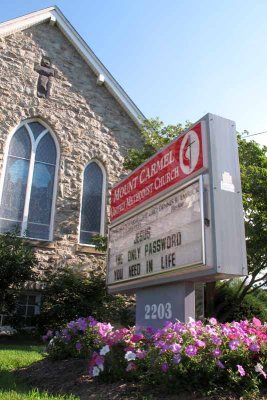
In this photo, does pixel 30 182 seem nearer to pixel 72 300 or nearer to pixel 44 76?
pixel 44 76

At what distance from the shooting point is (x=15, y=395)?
4.50 metres

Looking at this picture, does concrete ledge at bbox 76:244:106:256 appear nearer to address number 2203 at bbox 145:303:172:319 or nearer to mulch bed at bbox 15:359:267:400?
mulch bed at bbox 15:359:267:400

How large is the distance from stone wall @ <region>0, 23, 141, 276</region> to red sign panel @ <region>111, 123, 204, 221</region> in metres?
7.36

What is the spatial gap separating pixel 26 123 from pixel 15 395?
1261cm

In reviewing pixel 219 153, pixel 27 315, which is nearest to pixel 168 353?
pixel 219 153

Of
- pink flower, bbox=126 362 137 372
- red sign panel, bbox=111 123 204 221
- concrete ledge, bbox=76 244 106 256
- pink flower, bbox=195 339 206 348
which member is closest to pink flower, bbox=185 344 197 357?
pink flower, bbox=195 339 206 348

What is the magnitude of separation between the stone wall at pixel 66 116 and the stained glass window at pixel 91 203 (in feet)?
1.29

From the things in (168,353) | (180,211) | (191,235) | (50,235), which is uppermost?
(50,235)

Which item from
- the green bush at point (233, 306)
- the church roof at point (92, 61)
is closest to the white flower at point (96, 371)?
the green bush at point (233, 306)

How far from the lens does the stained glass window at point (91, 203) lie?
A: 16.0 meters

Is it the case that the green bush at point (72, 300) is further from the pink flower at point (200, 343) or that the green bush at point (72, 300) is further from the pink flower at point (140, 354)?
the pink flower at point (200, 343)

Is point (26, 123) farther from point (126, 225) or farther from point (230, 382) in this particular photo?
point (230, 382)

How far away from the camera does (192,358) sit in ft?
13.9

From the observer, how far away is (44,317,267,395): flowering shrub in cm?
417
